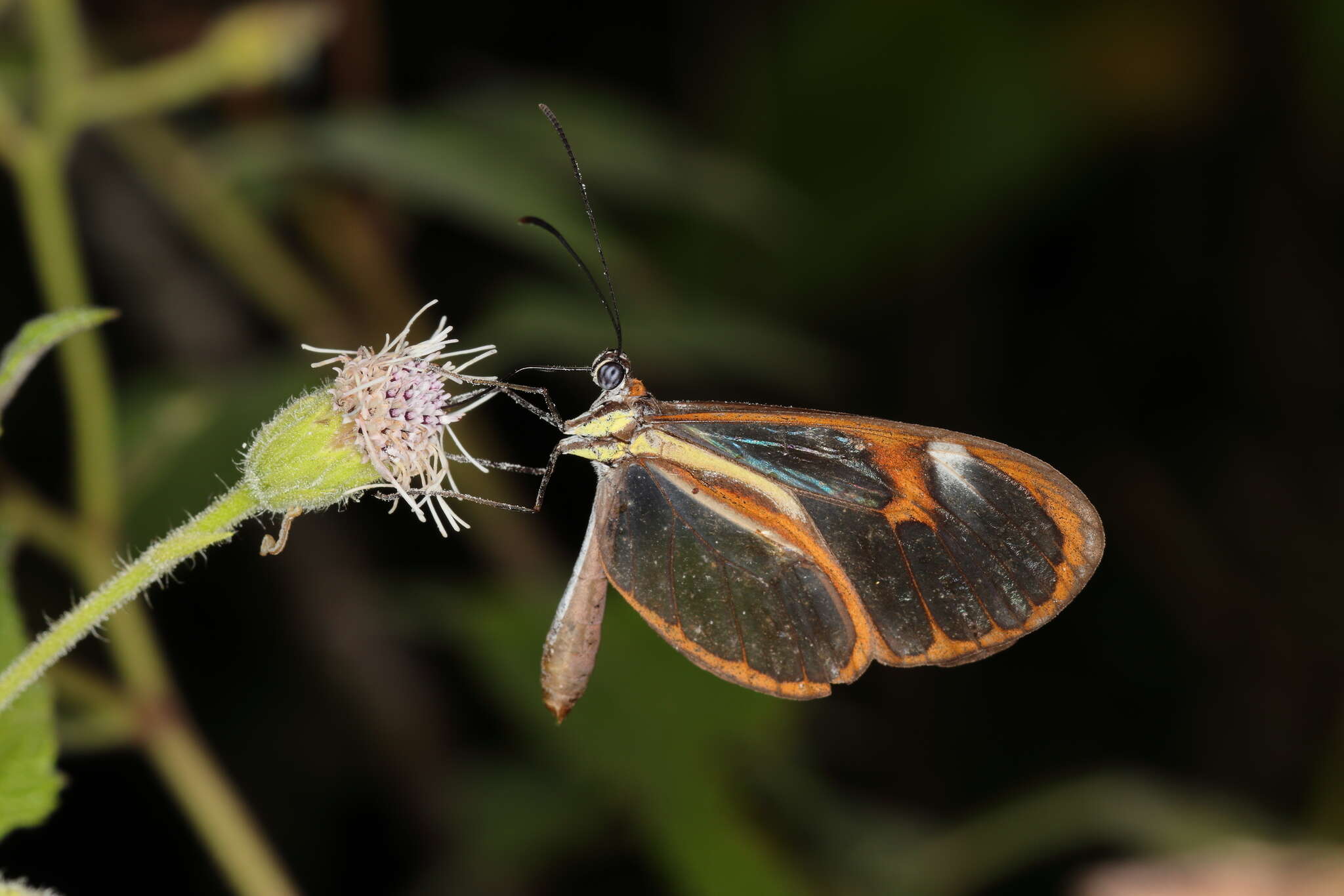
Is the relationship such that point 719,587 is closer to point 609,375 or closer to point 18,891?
point 609,375

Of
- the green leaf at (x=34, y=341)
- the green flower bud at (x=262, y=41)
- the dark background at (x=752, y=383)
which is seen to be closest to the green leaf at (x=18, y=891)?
the green leaf at (x=34, y=341)

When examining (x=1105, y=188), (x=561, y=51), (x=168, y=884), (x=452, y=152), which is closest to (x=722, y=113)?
(x=561, y=51)

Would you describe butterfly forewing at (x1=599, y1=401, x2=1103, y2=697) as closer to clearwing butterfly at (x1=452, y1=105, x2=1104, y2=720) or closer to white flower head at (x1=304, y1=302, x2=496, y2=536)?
clearwing butterfly at (x1=452, y1=105, x2=1104, y2=720)

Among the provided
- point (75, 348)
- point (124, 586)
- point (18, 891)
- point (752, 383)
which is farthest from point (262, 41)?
point (752, 383)

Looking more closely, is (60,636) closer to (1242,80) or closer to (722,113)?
(722,113)

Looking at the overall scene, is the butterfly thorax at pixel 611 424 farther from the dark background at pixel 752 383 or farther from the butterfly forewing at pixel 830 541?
Answer: the dark background at pixel 752 383

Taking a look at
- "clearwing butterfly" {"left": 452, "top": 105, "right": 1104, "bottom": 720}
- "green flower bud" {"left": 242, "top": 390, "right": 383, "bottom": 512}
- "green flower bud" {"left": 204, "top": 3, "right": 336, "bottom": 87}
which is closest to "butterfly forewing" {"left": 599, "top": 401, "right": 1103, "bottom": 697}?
"clearwing butterfly" {"left": 452, "top": 105, "right": 1104, "bottom": 720}
